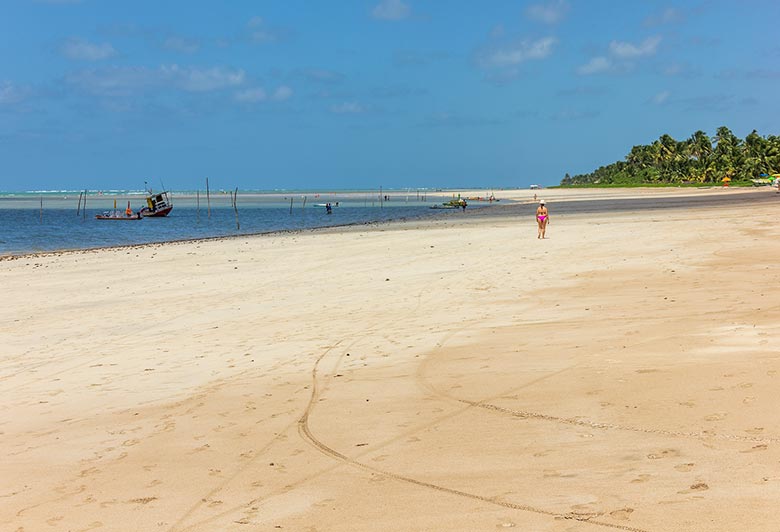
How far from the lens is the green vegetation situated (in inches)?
4845

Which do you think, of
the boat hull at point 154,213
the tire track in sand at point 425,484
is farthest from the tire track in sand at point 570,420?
the boat hull at point 154,213

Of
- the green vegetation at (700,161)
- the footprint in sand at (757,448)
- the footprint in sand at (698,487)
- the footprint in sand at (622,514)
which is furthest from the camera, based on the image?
the green vegetation at (700,161)

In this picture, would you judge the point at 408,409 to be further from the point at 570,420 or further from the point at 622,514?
the point at 622,514

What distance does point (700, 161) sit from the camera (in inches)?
5266

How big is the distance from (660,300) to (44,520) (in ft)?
33.7

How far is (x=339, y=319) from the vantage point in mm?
12867

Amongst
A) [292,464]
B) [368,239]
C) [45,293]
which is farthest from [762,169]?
[292,464]

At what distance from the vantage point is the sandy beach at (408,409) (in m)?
4.85

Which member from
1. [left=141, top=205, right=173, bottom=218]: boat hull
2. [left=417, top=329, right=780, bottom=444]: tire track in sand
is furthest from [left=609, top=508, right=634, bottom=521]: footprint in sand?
[left=141, top=205, right=173, bottom=218]: boat hull

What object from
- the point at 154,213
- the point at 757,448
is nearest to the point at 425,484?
the point at 757,448

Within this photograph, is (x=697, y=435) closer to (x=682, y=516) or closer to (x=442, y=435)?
(x=682, y=516)

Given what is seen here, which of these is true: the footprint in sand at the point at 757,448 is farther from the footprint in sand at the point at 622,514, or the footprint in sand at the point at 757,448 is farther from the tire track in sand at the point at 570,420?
the footprint in sand at the point at 622,514

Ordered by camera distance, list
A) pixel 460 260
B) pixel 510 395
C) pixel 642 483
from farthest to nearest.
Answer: pixel 460 260 → pixel 510 395 → pixel 642 483

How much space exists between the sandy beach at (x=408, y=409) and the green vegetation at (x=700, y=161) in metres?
118
